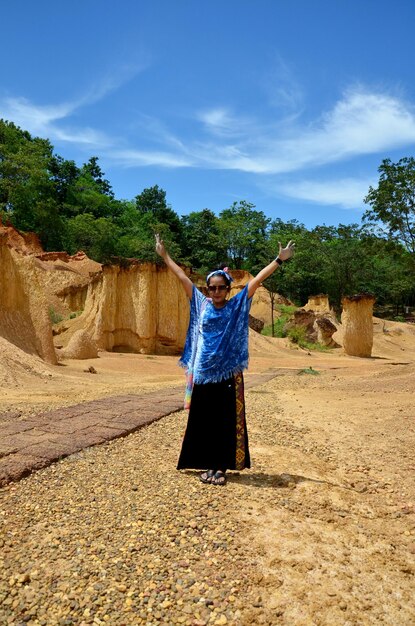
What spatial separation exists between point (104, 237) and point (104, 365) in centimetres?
2159

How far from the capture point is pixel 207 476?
3.03 metres

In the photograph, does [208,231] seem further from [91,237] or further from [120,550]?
[120,550]

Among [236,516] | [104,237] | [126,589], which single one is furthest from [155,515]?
[104,237]

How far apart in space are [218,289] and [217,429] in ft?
3.27

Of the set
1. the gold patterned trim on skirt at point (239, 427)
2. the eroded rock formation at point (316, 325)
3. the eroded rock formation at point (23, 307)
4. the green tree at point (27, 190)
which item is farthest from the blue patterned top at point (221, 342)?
the green tree at point (27, 190)

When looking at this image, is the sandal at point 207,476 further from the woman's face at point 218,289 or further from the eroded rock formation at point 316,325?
the eroded rock formation at point 316,325

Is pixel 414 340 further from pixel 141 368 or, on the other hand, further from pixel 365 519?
pixel 365 519

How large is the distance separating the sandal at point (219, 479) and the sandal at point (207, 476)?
0.02 meters

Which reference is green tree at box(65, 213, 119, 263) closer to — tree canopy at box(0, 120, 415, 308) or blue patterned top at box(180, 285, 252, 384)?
tree canopy at box(0, 120, 415, 308)

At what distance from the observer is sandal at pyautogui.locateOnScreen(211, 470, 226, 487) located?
2959 millimetres

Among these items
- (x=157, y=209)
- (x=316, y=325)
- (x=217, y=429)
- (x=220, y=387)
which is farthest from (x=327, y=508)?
(x=157, y=209)

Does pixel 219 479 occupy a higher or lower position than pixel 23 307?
lower

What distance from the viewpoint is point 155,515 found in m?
Result: 2.45

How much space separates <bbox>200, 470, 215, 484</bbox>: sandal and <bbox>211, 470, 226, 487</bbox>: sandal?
2 cm
